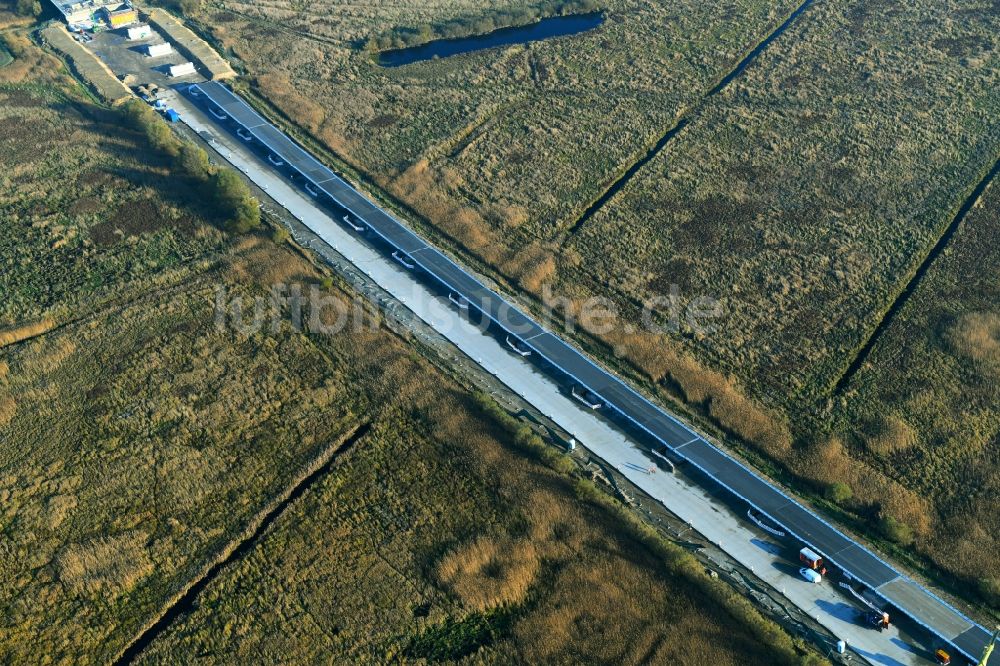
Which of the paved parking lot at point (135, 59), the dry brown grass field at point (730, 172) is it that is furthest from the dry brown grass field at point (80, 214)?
the dry brown grass field at point (730, 172)

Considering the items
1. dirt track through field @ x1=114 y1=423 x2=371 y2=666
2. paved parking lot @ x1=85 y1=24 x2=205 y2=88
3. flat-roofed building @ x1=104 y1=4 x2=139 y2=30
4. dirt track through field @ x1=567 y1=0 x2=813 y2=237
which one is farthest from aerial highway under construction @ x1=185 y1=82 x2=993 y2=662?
flat-roofed building @ x1=104 y1=4 x2=139 y2=30

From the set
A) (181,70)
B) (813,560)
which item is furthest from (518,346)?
(181,70)

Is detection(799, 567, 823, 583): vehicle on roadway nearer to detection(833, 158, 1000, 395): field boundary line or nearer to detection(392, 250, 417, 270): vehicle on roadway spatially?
detection(833, 158, 1000, 395): field boundary line

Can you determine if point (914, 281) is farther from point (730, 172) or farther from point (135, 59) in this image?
point (135, 59)

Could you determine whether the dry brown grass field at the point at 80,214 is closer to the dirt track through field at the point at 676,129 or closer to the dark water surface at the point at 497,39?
the dirt track through field at the point at 676,129

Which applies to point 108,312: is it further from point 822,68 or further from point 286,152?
point 822,68
